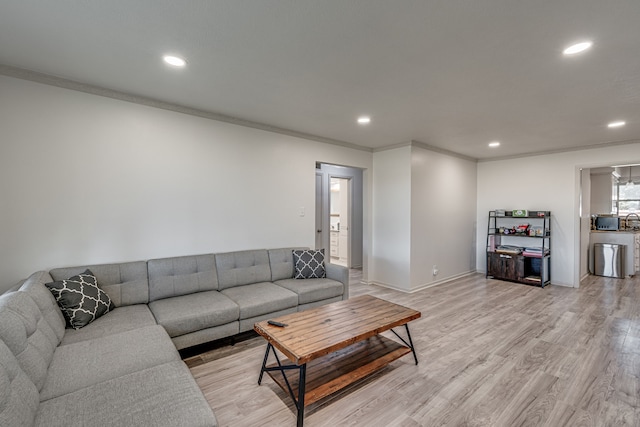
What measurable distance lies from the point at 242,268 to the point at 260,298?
0.60 m

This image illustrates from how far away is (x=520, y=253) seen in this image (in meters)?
5.29

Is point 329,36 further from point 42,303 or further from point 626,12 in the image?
point 42,303

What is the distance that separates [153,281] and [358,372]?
2103 millimetres

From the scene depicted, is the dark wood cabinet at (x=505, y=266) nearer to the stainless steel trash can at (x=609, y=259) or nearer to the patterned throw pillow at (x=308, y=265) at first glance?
the stainless steel trash can at (x=609, y=259)

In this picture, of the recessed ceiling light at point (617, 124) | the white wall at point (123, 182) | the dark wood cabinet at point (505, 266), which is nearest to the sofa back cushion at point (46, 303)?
the white wall at point (123, 182)

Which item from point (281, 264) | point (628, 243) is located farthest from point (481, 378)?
point (628, 243)

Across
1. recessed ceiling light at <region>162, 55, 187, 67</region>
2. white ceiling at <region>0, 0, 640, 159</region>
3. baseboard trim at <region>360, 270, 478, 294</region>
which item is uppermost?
recessed ceiling light at <region>162, 55, 187, 67</region>

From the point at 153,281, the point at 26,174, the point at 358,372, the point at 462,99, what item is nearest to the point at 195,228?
the point at 153,281

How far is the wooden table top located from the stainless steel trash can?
598 centimetres

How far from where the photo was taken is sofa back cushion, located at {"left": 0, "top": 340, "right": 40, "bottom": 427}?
40.9 inches

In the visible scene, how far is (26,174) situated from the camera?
8.09 ft

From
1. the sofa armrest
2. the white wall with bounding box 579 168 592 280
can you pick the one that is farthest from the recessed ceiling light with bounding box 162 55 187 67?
the white wall with bounding box 579 168 592 280

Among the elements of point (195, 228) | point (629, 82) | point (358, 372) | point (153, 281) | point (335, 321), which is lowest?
point (358, 372)

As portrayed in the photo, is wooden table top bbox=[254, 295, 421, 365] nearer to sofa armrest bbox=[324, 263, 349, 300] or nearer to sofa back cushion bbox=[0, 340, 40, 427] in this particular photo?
sofa armrest bbox=[324, 263, 349, 300]
